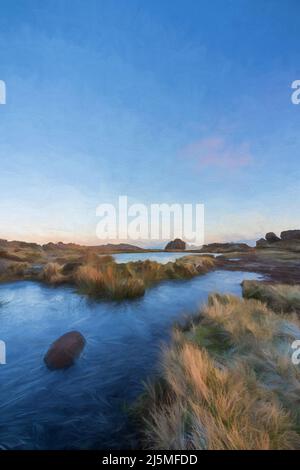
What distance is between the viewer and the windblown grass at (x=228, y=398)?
2.32m

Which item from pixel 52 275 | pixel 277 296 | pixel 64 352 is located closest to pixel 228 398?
pixel 64 352

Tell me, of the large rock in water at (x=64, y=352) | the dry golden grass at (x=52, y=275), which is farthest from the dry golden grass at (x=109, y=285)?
the large rock in water at (x=64, y=352)

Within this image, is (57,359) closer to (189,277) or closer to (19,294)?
(19,294)

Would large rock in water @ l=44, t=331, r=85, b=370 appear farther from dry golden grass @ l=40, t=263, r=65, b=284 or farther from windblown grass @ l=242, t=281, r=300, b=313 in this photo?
dry golden grass @ l=40, t=263, r=65, b=284

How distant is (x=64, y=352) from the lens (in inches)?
191

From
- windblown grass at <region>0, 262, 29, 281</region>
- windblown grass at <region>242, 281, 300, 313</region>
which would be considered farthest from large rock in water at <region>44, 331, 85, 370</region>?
windblown grass at <region>0, 262, 29, 281</region>

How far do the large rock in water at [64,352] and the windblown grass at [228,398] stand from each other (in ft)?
7.37

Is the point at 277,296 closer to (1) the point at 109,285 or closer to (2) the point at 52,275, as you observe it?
(1) the point at 109,285

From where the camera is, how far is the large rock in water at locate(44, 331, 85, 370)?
15.1 ft

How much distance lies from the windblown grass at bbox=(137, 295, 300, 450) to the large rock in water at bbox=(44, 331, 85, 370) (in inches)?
88.4

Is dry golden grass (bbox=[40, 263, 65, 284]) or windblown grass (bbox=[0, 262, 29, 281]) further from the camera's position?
windblown grass (bbox=[0, 262, 29, 281])

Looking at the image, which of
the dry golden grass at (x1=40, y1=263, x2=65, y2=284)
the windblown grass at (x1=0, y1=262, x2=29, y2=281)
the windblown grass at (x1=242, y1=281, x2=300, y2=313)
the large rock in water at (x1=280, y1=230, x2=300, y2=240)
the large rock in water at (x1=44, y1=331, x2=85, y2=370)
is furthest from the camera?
the large rock in water at (x1=280, y1=230, x2=300, y2=240)

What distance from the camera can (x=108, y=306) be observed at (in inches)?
353

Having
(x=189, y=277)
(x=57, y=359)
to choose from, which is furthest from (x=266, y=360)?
(x=189, y=277)
